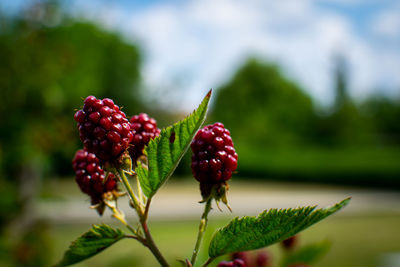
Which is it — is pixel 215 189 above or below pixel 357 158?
above

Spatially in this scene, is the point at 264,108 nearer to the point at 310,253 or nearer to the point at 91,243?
the point at 310,253

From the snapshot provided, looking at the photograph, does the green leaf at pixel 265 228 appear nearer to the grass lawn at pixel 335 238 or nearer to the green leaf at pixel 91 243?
the green leaf at pixel 91 243

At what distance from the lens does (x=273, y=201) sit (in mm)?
19859

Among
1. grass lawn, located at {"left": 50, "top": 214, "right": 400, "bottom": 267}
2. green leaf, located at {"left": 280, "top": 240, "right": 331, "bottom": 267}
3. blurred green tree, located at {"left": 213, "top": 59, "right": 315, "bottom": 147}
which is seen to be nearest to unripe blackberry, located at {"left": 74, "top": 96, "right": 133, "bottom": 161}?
green leaf, located at {"left": 280, "top": 240, "right": 331, "bottom": 267}

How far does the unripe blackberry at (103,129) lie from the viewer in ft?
2.51

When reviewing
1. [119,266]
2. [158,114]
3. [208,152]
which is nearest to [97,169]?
[208,152]

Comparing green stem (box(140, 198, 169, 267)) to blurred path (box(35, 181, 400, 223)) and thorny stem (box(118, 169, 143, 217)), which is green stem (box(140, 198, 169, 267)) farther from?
blurred path (box(35, 181, 400, 223))

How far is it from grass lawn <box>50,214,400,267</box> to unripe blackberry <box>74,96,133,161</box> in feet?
33.3

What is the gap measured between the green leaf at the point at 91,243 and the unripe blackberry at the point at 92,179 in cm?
11

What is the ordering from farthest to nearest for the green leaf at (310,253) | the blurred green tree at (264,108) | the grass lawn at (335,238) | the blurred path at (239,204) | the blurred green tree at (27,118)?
1. the blurred green tree at (264,108)
2. the blurred path at (239,204)
3. the grass lawn at (335,238)
4. the blurred green tree at (27,118)
5. the green leaf at (310,253)

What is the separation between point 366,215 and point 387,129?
41725 millimetres

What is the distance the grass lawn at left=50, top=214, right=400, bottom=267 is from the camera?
11.8 metres

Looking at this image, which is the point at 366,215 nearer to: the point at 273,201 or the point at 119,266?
the point at 273,201

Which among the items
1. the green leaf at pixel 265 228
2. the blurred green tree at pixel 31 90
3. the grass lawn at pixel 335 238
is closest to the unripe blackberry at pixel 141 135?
the green leaf at pixel 265 228
